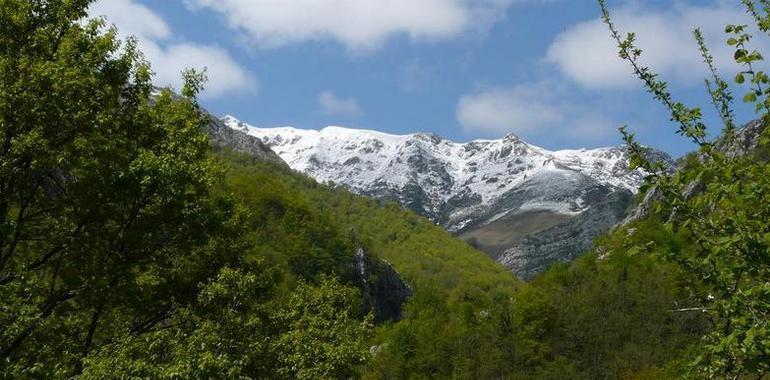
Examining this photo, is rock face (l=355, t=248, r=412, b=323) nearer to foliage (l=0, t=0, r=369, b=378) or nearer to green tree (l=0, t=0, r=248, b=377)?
foliage (l=0, t=0, r=369, b=378)

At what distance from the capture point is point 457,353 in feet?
316

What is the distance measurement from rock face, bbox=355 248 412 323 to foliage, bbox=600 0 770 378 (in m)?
119

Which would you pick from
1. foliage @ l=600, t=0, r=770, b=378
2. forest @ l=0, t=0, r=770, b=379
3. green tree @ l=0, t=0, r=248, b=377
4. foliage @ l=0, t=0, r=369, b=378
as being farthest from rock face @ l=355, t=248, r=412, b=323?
foliage @ l=600, t=0, r=770, b=378

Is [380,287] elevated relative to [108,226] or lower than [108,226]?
elevated

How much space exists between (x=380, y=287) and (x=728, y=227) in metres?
138

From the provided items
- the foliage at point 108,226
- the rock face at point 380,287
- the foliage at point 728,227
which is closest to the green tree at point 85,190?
the foliage at point 108,226

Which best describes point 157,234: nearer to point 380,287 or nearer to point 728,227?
point 728,227

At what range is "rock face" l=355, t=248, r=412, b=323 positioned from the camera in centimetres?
13150

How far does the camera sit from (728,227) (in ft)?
25.2

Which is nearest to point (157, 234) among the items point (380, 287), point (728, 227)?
point (728, 227)

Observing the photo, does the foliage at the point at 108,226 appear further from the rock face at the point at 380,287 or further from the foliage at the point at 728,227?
the rock face at the point at 380,287

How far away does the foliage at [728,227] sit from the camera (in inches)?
278

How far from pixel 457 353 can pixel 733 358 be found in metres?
90.9

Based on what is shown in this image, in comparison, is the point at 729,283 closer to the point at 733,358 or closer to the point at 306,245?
the point at 733,358
